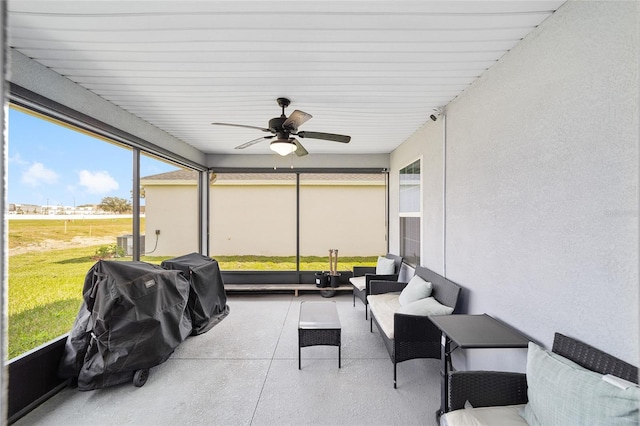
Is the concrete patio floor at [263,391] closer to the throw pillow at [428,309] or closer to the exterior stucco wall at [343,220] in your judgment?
the throw pillow at [428,309]

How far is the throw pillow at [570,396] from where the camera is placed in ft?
3.36

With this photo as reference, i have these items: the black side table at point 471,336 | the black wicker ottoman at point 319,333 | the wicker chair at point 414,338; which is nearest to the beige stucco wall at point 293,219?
the black wicker ottoman at point 319,333

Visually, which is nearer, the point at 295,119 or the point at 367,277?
the point at 295,119

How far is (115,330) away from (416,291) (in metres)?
2.94

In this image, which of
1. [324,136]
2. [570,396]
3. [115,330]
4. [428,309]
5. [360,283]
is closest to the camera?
[570,396]

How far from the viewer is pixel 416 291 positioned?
301cm

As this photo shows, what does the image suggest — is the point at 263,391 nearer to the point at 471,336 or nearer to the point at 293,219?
the point at 471,336

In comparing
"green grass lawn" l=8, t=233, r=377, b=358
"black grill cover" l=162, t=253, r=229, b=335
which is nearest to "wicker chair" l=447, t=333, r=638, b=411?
"black grill cover" l=162, t=253, r=229, b=335

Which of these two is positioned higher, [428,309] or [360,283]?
[428,309]

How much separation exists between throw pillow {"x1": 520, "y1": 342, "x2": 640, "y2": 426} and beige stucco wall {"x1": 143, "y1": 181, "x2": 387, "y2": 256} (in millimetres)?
4159

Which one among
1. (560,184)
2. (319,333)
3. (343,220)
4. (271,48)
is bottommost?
(319,333)

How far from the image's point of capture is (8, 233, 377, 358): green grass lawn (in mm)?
2240

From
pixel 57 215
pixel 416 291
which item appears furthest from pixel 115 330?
pixel 416 291

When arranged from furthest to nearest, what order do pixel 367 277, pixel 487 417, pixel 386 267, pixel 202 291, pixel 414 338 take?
pixel 386 267 < pixel 367 277 < pixel 202 291 < pixel 414 338 < pixel 487 417
